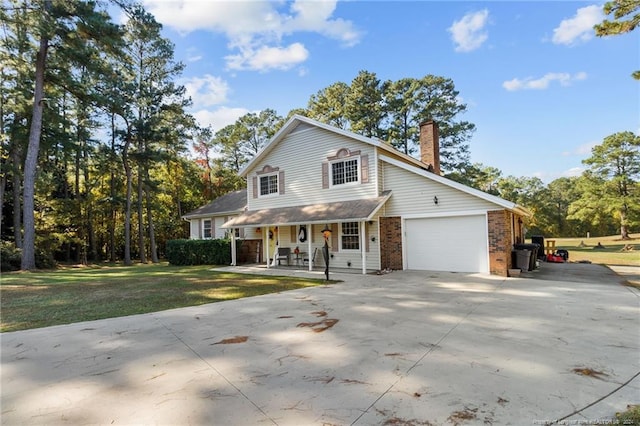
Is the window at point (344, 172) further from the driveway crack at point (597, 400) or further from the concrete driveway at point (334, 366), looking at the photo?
the driveway crack at point (597, 400)

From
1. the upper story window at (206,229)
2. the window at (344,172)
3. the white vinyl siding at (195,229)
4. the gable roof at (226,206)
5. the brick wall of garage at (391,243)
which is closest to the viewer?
the brick wall of garage at (391,243)

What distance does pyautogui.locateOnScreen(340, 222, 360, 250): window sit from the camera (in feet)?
44.6

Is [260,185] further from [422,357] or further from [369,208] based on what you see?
[422,357]

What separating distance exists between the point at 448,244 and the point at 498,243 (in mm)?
1663

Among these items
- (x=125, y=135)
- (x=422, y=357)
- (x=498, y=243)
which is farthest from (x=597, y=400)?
(x=125, y=135)

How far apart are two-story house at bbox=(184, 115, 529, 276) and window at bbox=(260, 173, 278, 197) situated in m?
0.05

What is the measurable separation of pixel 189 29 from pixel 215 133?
867 inches

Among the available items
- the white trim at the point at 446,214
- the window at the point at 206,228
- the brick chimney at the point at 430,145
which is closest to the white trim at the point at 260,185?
the white trim at the point at 446,214

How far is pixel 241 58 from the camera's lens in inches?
580

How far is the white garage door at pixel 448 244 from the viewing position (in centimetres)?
1121

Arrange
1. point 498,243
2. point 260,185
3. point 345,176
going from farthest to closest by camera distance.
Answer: point 260,185
point 345,176
point 498,243

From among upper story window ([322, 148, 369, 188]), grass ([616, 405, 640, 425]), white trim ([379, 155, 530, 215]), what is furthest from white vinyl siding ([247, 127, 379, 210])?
grass ([616, 405, 640, 425])

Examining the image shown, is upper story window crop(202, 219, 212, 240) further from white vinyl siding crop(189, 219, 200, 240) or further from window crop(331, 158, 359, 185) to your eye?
window crop(331, 158, 359, 185)

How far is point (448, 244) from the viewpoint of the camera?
38.9 ft
